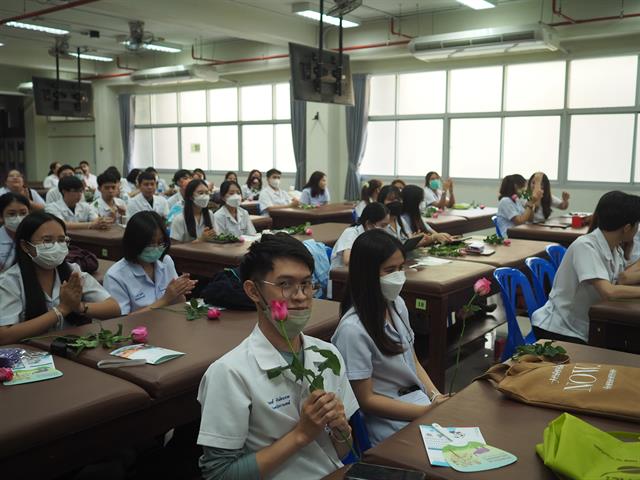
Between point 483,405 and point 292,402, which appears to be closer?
point 292,402

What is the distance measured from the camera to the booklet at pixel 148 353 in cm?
200

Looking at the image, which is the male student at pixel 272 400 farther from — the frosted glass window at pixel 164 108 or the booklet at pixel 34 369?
the frosted glass window at pixel 164 108

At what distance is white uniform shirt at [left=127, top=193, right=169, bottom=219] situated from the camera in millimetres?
6328

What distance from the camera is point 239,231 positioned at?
217 inches

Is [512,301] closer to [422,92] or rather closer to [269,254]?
[269,254]

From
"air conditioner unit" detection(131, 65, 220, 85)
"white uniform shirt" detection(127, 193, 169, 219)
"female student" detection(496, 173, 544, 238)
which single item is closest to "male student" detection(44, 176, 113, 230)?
"white uniform shirt" detection(127, 193, 169, 219)

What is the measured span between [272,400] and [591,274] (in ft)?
6.48

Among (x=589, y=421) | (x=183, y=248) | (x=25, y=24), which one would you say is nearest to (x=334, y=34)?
(x=25, y=24)

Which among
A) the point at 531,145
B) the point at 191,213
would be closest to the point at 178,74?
the point at 531,145

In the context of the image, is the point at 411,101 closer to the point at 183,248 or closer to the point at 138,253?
the point at 183,248

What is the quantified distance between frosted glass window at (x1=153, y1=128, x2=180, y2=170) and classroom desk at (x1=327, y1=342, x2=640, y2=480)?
471 inches

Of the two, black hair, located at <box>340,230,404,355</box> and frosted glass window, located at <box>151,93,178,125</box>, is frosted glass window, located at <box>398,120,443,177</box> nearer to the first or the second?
frosted glass window, located at <box>151,93,178,125</box>

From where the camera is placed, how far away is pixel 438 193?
336 inches

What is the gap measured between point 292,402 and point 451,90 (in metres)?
8.68
